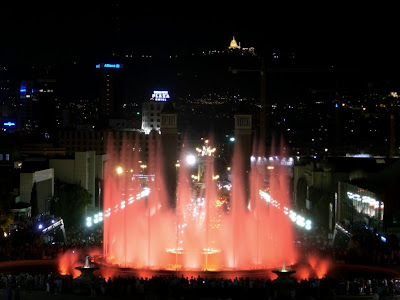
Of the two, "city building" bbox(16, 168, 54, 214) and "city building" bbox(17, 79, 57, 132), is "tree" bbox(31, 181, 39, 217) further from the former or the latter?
"city building" bbox(17, 79, 57, 132)

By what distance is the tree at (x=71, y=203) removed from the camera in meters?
47.2

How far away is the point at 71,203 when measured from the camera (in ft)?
158

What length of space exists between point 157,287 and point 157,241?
1209cm

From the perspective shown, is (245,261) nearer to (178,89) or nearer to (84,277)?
(84,277)

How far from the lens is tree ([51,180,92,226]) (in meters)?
47.2

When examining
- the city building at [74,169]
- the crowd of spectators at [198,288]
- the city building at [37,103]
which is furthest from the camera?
the city building at [37,103]

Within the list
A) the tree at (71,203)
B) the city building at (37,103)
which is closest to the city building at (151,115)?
the city building at (37,103)

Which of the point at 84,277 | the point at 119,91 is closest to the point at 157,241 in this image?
the point at 84,277

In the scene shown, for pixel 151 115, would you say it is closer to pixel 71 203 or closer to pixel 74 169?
pixel 74 169

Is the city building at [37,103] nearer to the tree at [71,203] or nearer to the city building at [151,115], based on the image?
the city building at [151,115]

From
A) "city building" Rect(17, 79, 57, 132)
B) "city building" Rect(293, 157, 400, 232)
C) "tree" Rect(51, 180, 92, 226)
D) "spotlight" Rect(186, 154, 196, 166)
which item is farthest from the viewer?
"city building" Rect(17, 79, 57, 132)

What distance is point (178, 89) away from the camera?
529 ft

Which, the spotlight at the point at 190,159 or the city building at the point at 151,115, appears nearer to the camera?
the spotlight at the point at 190,159

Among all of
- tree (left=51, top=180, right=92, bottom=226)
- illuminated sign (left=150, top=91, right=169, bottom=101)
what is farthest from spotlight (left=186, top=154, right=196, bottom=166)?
tree (left=51, top=180, right=92, bottom=226)
